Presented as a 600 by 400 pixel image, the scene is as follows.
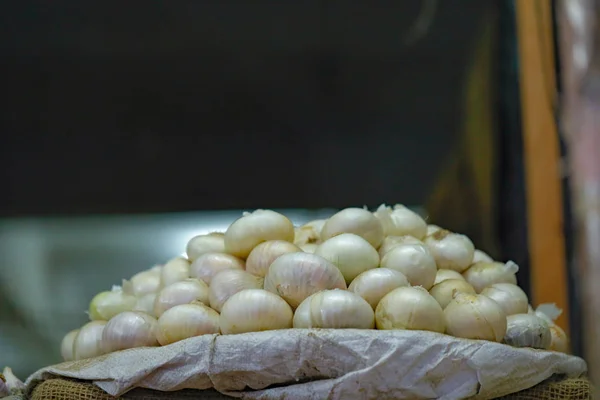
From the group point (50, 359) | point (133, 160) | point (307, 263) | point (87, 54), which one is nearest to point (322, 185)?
point (133, 160)

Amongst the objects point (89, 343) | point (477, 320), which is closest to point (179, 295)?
point (89, 343)

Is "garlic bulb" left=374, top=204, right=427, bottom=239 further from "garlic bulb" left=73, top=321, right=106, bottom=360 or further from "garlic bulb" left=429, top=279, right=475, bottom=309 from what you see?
"garlic bulb" left=73, top=321, right=106, bottom=360

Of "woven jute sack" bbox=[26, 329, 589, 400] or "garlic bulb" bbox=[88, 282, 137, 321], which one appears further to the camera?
"garlic bulb" bbox=[88, 282, 137, 321]

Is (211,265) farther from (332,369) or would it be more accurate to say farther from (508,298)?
(508,298)

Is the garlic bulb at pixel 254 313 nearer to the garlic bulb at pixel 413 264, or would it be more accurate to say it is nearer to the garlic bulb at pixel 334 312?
the garlic bulb at pixel 334 312

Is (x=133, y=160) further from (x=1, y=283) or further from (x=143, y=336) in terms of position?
(x=143, y=336)

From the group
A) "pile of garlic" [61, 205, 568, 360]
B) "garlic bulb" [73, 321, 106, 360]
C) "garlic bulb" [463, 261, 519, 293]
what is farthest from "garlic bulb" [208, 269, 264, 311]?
"garlic bulb" [463, 261, 519, 293]

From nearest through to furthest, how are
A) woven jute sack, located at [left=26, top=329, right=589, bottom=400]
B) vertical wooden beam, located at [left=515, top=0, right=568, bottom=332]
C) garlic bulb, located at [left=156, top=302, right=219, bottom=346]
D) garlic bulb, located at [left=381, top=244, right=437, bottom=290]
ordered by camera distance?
woven jute sack, located at [left=26, top=329, right=589, bottom=400] → garlic bulb, located at [left=156, top=302, right=219, bottom=346] → garlic bulb, located at [left=381, top=244, right=437, bottom=290] → vertical wooden beam, located at [left=515, top=0, right=568, bottom=332]
